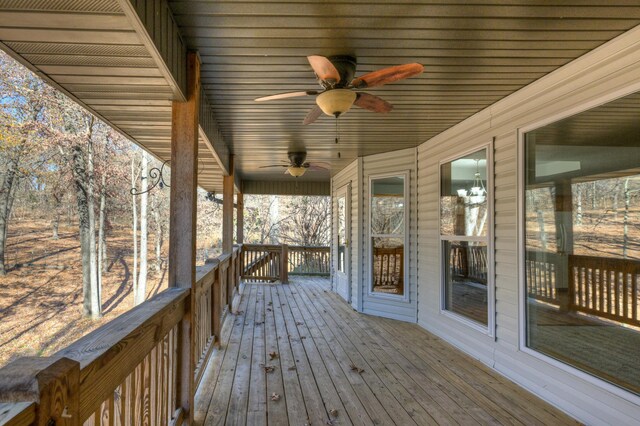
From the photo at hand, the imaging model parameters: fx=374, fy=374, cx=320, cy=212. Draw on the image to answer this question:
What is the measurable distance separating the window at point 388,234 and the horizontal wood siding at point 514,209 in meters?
0.51

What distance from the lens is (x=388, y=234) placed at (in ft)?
18.8

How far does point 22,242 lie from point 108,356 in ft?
41.5

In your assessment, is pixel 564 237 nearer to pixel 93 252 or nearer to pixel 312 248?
pixel 312 248

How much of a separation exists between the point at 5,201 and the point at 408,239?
34.3 ft

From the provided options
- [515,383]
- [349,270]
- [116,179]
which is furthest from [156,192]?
[515,383]

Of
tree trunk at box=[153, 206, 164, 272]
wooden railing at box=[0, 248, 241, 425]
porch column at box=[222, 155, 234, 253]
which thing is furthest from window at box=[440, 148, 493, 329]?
tree trunk at box=[153, 206, 164, 272]

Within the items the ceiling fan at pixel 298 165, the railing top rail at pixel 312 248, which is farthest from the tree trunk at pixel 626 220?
the railing top rail at pixel 312 248

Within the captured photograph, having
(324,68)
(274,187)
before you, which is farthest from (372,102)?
(274,187)

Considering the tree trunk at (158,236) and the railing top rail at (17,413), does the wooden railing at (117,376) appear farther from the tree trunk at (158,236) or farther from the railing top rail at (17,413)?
the tree trunk at (158,236)

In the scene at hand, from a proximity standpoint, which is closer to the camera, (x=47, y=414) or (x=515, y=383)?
(x=47, y=414)

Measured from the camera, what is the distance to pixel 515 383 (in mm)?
3227

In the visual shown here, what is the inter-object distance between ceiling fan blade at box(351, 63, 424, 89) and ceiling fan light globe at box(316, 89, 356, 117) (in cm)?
9

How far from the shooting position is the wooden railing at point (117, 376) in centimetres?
83

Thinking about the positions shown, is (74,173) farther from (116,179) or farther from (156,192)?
(156,192)
